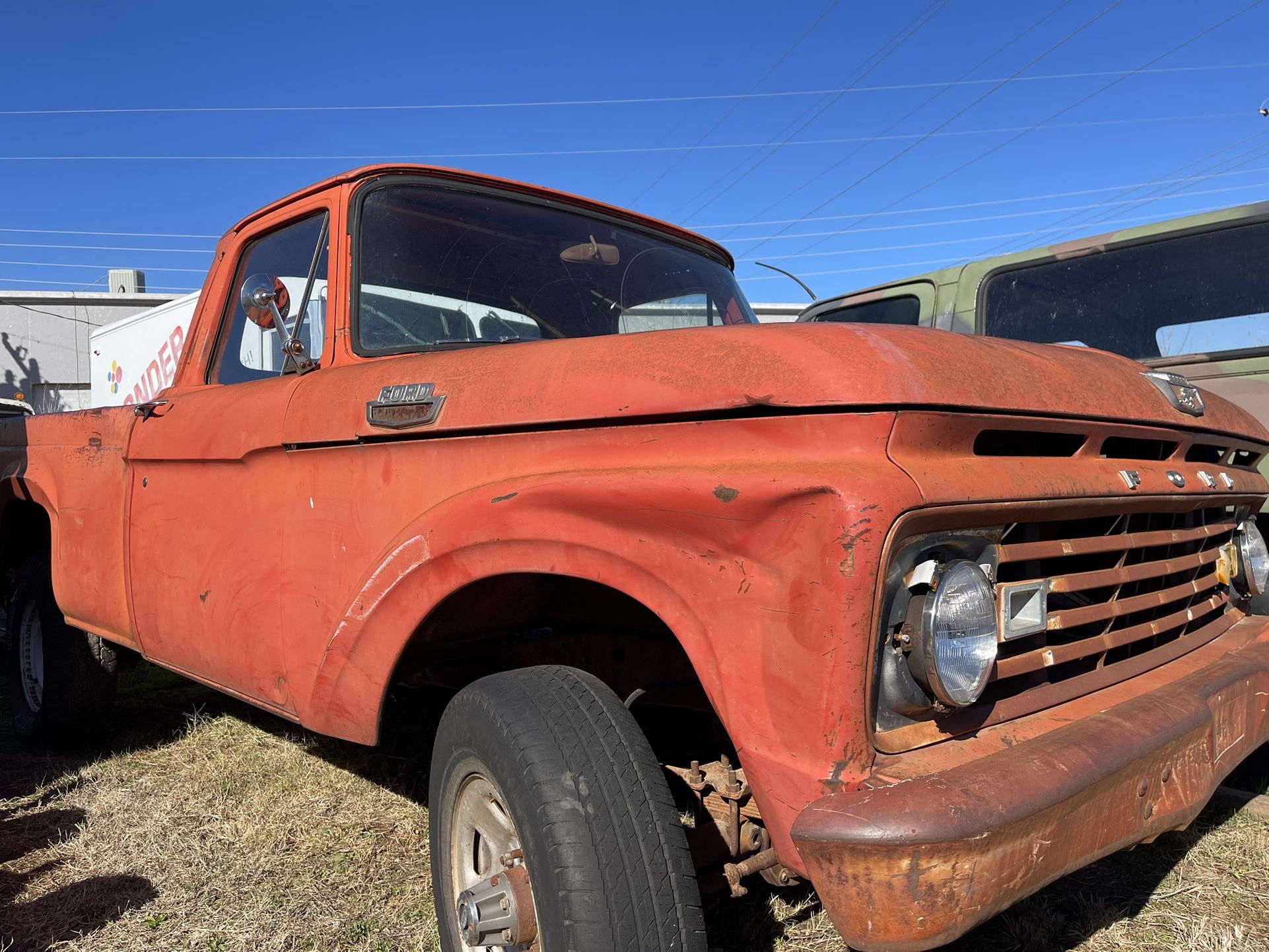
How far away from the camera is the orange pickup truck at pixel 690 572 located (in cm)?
137

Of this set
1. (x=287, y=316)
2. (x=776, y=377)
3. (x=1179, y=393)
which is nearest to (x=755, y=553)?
(x=776, y=377)

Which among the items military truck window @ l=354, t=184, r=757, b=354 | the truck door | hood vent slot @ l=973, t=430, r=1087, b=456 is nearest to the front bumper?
hood vent slot @ l=973, t=430, r=1087, b=456

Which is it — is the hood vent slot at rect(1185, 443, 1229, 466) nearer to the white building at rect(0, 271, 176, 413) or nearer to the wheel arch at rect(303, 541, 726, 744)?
the wheel arch at rect(303, 541, 726, 744)

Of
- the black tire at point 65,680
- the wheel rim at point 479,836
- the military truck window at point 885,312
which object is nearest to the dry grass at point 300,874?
the black tire at point 65,680

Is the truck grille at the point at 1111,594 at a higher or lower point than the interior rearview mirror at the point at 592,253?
lower

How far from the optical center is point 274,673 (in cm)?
240

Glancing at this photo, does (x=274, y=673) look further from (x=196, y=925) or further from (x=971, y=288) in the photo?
(x=971, y=288)

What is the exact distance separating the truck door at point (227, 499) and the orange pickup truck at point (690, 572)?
2 cm

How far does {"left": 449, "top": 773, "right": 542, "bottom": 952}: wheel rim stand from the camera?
5.99 ft

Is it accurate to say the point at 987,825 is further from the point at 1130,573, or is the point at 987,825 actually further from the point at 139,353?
the point at 139,353

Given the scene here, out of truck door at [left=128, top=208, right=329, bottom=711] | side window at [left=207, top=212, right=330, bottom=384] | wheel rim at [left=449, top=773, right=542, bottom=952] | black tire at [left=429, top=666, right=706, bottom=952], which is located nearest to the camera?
black tire at [left=429, top=666, right=706, bottom=952]

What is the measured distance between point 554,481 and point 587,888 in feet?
2.36

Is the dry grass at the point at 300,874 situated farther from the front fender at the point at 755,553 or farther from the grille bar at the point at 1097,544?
the grille bar at the point at 1097,544

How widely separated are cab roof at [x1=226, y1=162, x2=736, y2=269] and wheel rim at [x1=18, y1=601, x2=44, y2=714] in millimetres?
2172
